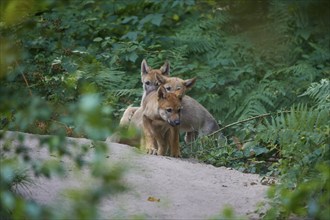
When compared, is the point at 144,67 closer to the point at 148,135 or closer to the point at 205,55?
the point at 205,55

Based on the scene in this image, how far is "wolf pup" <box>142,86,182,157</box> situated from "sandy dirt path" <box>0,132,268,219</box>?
997 mm

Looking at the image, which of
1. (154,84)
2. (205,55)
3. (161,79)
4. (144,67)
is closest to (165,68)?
(144,67)

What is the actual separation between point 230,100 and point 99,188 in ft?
28.5

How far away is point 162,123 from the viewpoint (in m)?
9.12

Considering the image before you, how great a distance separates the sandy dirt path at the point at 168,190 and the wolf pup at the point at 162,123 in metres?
1.00

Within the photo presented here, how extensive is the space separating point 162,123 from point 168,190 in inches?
107

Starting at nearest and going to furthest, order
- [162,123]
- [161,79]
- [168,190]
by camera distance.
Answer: [168,190]
[162,123]
[161,79]

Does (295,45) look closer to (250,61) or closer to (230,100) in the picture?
(250,61)

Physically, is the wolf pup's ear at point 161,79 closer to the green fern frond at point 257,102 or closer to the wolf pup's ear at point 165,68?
the wolf pup's ear at point 165,68

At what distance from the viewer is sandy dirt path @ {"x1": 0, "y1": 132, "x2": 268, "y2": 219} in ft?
18.5

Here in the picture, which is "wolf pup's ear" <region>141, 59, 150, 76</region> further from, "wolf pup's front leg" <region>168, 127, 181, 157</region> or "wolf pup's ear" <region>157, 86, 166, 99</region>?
"wolf pup's front leg" <region>168, 127, 181, 157</region>

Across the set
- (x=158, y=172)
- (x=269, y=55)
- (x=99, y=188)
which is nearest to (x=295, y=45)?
(x=269, y=55)

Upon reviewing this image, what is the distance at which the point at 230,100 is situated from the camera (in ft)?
37.2

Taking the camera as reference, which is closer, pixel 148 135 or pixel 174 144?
pixel 174 144
